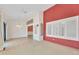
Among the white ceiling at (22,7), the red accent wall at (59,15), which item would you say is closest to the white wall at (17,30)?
the white ceiling at (22,7)

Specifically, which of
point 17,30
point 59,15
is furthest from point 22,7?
point 17,30

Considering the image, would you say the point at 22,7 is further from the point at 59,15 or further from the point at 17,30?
the point at 17,30

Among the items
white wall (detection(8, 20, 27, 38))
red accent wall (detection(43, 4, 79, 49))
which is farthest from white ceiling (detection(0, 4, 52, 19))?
white wall (detection(8, 20, 27, 38))

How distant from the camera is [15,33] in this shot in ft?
13.2

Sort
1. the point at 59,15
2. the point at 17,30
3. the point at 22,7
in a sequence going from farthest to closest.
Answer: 1. the point at 17,30
2. the point at 59,15
3. the point at 22,7

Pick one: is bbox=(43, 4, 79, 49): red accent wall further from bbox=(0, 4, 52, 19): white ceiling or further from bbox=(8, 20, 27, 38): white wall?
bbox=(8, 20, 27, 38): white wall

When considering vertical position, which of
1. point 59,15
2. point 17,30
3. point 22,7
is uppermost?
point 22,7

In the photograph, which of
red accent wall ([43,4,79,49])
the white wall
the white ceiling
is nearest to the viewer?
the white ceiling

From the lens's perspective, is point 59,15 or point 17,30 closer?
point 59,15

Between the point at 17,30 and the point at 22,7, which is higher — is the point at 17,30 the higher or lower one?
the lower one
